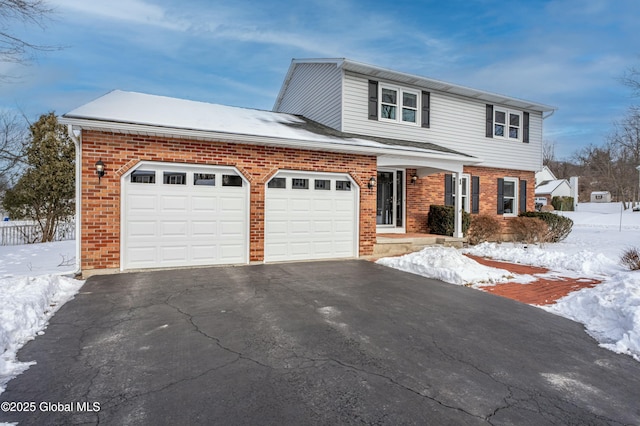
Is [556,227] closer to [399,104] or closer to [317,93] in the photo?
[399,104]

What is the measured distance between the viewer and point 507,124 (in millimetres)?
14906

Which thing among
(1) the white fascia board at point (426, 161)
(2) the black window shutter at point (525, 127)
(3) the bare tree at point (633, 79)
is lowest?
(1) the white fascia board at point (426, 161)

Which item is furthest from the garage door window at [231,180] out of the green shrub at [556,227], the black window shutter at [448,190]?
the green shrub at [556,227]

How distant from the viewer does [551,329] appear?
4.42m

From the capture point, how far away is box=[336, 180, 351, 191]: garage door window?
377 inches

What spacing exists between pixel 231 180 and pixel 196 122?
5.42 feet

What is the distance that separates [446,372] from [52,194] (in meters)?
15.7

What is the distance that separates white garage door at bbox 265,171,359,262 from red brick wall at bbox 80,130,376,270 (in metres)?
0.26

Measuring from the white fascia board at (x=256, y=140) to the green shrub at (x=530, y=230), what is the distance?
349 centimetres

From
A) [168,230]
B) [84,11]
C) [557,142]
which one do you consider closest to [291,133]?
[168,230]

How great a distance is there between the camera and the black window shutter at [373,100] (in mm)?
11961

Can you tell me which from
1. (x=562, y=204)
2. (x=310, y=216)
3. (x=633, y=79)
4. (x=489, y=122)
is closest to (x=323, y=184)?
(x=310, y=216)

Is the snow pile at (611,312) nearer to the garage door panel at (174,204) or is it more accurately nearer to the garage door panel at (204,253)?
the garage door panel at (204,253)

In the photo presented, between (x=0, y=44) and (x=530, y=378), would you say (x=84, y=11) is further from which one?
(x=530, y=378)
